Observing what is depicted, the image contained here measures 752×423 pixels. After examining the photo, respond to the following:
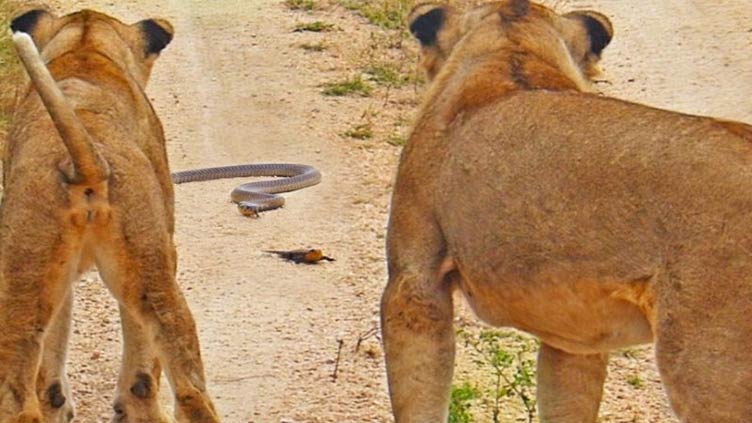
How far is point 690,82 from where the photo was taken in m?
13.3

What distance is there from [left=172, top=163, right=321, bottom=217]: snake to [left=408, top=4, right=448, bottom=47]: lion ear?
3.94 metres

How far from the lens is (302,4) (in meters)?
15.9

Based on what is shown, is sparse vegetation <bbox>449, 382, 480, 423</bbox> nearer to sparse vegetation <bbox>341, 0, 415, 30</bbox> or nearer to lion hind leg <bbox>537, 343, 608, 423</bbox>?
lion hind leg <bbox>537, 343, 608, 423</bbox>

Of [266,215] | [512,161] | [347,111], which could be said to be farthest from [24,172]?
[347,111]

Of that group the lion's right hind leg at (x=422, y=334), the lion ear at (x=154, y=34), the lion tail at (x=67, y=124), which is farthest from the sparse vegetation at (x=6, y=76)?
the lion's right hind leg at (x=422, y=334)

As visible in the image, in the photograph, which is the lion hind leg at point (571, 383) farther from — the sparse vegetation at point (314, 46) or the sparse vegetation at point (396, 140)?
the sparse vegetation at point (314, 46)

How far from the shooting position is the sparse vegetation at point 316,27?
14943mm

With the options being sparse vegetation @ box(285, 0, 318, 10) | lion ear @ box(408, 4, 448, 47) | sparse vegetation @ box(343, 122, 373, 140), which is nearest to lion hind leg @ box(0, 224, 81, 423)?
lion ear @ box(408, 4, 448, 47)

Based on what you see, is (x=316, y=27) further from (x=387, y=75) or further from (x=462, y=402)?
(x=462, y=402)

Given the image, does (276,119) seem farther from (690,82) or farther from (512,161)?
(512,161)

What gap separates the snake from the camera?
10648 mm

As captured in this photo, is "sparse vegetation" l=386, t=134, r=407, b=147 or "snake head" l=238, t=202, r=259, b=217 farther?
"sparse vegetation" l=386, t=134, r=407, b=147

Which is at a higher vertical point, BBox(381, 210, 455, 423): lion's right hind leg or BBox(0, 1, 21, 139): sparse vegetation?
BBox(381, 210, 455, 423): lion's right hind leg

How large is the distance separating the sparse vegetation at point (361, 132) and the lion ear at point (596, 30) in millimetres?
5347
